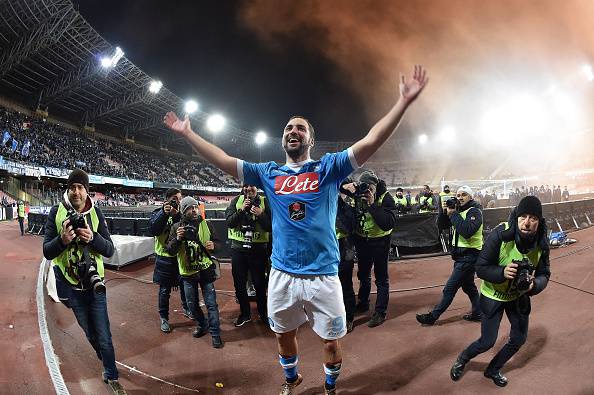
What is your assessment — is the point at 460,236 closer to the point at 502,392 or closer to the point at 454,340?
the point at 454,340

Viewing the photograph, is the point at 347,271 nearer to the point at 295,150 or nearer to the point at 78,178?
the point at 295,150

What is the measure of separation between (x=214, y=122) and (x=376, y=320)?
47.9 meters

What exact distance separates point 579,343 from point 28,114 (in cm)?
4460

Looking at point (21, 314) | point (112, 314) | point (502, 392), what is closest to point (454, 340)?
point (502, 392)

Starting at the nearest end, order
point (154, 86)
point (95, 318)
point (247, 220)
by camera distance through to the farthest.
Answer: point (95, 318), point (247, 220), point (154, 86)

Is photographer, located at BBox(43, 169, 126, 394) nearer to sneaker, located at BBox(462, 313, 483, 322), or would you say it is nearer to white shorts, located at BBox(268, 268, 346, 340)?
white shorts, located at BBox(268, 268, 346, 340)

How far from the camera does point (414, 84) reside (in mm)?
2166

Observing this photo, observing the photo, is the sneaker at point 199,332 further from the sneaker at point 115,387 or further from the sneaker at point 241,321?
the sneaker at point 115,387

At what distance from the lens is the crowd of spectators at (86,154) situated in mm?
28531

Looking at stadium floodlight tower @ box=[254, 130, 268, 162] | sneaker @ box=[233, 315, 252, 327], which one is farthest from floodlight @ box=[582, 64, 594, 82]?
sneaker @ box=[233, 315, 252, 327]

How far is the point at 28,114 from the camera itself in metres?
34.6

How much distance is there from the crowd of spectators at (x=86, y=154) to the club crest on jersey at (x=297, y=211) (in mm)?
19263

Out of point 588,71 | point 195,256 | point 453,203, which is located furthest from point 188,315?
point 588,71

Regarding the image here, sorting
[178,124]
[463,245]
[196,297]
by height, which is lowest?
[196,297]
